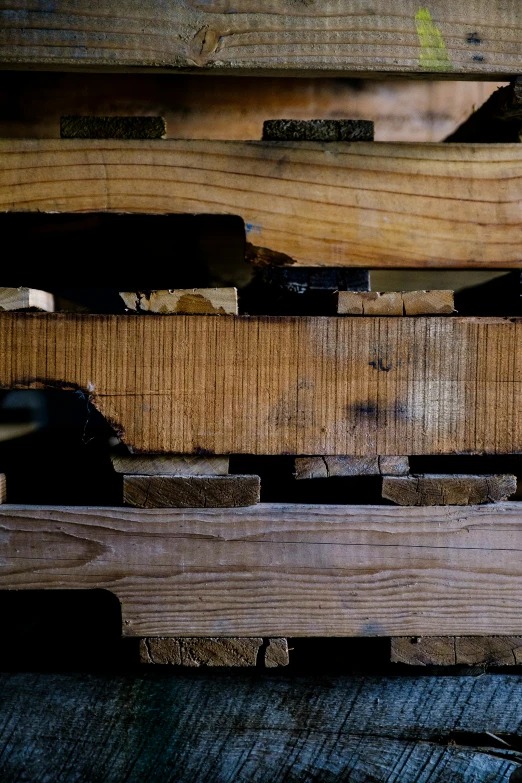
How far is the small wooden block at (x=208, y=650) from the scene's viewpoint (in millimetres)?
1340

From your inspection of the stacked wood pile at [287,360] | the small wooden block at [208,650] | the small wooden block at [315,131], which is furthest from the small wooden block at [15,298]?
the small wooden block at [208,650]

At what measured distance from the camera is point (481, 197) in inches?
53.1

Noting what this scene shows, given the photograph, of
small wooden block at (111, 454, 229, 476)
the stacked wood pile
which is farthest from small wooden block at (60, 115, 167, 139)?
small wooden block at (111, 454, 229, 476)

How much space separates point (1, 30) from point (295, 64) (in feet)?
2.19

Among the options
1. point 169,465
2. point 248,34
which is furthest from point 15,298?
point 248,34

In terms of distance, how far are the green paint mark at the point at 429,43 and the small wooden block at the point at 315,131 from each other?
18 centimetres

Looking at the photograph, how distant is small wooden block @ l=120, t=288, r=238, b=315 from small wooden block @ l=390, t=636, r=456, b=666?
87 cm

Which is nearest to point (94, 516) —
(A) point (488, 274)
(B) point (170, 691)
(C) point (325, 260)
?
(B) point (170, 691)

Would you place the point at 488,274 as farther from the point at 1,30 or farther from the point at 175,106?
the point at 1,30

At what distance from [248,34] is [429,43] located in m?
0.41

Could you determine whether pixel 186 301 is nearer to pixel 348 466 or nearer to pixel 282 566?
pixel 348 466

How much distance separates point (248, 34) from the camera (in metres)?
1.29

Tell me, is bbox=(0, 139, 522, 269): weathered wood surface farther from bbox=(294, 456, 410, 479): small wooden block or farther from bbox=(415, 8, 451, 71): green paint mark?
bbox=(294, 456, 410, 479): small wooden block

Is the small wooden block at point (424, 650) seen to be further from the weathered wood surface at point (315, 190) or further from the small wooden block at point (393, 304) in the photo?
the weathered wood surface at point (315, 190)
